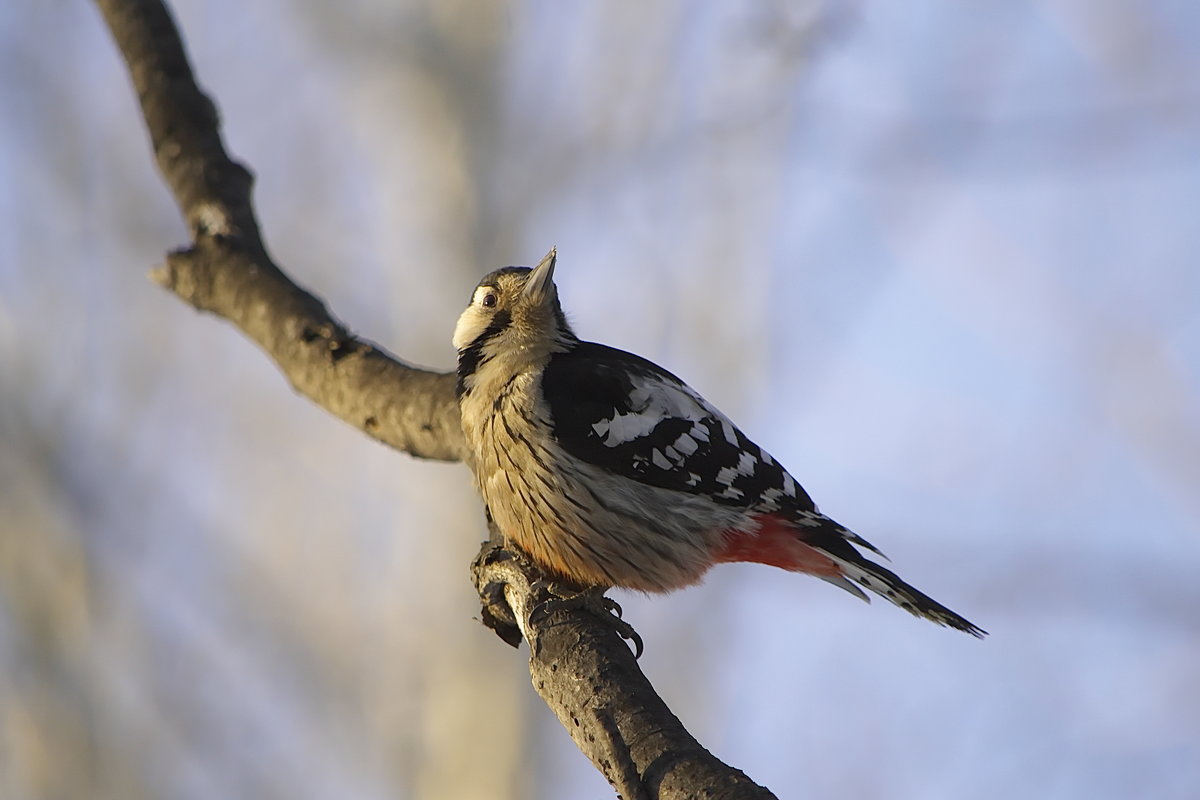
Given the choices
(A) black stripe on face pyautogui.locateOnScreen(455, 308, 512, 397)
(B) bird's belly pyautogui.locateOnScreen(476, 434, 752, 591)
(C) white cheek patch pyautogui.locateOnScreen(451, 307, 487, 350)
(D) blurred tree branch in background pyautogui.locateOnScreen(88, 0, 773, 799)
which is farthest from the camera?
(C) white cheek patch pyautogui.locateOnScreen(451, 307, 487, 350)

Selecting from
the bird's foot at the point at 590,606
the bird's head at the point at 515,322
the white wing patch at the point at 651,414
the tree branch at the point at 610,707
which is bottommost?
the tree branch at the point at 610,707

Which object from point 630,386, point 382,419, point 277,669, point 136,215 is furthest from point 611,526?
point 136,215

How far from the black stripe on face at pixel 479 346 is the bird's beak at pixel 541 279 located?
5.0 inches

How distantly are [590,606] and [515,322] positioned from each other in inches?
53.2

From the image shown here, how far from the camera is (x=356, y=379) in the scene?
4.00 metres

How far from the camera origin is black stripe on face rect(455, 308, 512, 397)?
4129 millimetres

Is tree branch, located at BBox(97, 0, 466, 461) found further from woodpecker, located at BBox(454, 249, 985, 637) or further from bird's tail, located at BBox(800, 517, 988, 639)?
bird's tail, located at BBox(800, 517, 988, 639)

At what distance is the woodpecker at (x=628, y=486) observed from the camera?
12.3 feet

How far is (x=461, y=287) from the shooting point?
8805mm

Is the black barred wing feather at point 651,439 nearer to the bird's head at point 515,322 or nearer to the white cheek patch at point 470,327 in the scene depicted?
the bird's head at point 515,322

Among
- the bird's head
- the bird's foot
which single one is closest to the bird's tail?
the bird's foot

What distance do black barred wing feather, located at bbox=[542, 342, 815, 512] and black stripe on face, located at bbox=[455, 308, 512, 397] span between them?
0.32 m

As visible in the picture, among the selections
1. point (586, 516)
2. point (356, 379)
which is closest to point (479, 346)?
point (356, 379)

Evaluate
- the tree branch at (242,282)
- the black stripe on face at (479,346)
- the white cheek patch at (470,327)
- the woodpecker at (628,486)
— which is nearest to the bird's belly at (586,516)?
the woodpecker at (628,486)
